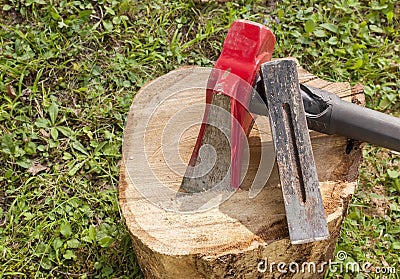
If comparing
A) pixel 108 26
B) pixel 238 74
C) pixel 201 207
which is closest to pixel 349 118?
pixel 238 74

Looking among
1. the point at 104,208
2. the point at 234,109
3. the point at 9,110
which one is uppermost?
the point at 234,109

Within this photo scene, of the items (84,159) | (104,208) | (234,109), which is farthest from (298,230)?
(84,159)

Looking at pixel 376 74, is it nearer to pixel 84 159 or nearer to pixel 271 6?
pixel 271 6

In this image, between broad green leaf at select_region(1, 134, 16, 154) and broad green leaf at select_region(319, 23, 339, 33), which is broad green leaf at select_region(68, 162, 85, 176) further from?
broad green leaf at select_region(319, 23, 339, 33)

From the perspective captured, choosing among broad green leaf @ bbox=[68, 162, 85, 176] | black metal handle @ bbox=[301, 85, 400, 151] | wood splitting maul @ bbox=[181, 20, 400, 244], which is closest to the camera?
wood splitting maul @ bbox=[181, 20, 400, 244]

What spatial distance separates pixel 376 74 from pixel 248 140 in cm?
139

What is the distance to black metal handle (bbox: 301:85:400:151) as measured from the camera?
2627 mm

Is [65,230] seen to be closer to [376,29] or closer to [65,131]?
[65,131]

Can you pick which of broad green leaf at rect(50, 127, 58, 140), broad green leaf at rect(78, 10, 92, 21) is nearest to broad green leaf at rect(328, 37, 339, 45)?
broad green leaf at rect(78, 10, 92, 21)

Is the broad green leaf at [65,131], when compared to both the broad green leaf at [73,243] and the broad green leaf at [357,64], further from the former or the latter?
the broad green leaf at [357,64]

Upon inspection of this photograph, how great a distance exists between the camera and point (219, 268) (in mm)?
2383

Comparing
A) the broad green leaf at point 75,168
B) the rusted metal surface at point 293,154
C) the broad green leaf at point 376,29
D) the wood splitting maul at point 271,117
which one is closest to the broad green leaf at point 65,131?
the broad green leaf at point 75,168

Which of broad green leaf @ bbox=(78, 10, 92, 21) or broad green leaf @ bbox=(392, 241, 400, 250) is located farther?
broad green leaf @ bbox=(78, 10, 92, 21)

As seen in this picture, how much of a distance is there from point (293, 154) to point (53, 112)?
160 centimetres
